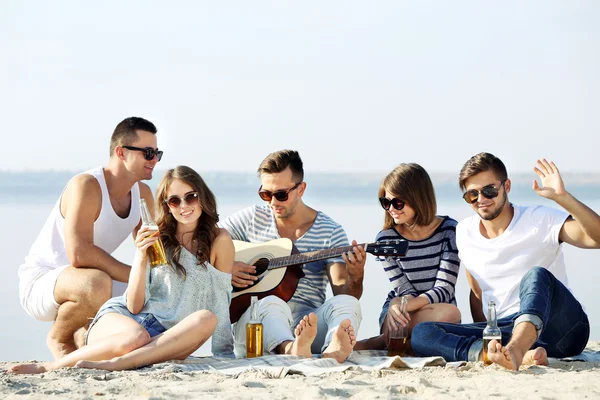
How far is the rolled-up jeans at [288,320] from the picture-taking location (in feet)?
19.0

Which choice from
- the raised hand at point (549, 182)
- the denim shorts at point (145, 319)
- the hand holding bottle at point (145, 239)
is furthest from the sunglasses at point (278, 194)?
the raised hand at point (549, 182)

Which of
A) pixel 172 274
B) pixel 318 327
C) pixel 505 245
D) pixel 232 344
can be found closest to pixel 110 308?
pixel 172 274

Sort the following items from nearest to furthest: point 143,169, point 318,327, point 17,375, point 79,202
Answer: point 17,375 → point 318,327 → point 79,202 → point 143,169

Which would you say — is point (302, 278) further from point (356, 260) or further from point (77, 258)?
point (77, 258)

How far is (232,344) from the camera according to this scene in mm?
5875

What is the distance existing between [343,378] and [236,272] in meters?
1.64

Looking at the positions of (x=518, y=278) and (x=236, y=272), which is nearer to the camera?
(x=518, y=278)

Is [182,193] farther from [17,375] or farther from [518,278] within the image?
[518,278]

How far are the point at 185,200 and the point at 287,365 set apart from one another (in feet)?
4.13

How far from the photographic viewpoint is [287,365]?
5.24 m

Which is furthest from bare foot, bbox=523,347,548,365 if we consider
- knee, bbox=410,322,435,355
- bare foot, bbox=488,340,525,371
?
knee, bbox=410,322,435,355

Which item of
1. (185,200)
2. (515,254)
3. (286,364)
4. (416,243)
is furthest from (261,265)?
(515,254)

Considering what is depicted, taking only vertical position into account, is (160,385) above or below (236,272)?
below

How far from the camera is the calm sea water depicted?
29.0ft
